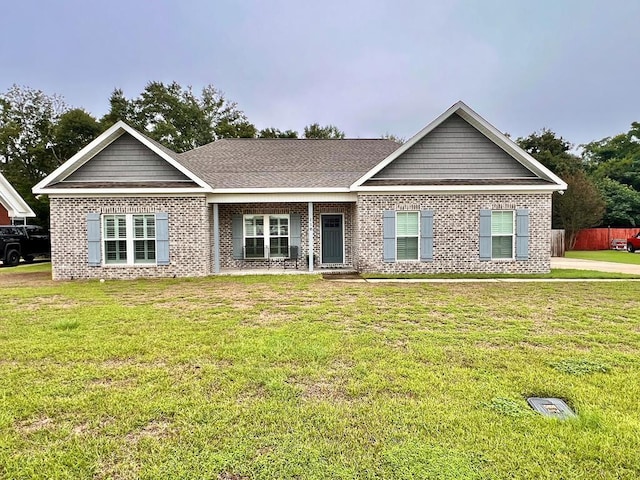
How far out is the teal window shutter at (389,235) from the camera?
40.8 ft

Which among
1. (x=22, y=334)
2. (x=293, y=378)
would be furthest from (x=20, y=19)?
(x=293, y=378)

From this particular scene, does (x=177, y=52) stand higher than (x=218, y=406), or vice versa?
(x=177, y=52)

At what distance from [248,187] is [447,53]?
1451cm

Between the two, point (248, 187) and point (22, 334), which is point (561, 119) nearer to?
point (248, 187)

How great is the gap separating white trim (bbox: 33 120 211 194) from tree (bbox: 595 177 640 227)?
30.1 m

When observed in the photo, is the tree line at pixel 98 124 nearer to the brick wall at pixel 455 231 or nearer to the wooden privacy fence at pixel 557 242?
the wooden privacy fence at pixel 557 242

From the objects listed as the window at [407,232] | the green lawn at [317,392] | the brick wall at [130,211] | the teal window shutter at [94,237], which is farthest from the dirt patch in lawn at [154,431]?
the teal window shutter at [94,237]

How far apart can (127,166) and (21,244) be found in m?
9.53

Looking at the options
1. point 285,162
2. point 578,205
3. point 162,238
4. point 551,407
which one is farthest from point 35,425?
point 578,205

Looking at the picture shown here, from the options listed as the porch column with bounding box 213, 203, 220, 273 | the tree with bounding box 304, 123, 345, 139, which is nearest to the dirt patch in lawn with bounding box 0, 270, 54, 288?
the porch column with bounding box 213, 203, 220, 273

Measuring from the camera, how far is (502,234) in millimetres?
12602

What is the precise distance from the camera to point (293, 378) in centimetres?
392

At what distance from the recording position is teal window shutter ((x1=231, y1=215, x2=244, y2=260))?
14.0 meters

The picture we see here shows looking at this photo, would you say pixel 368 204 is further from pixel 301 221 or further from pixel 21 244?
pixel 21 244
